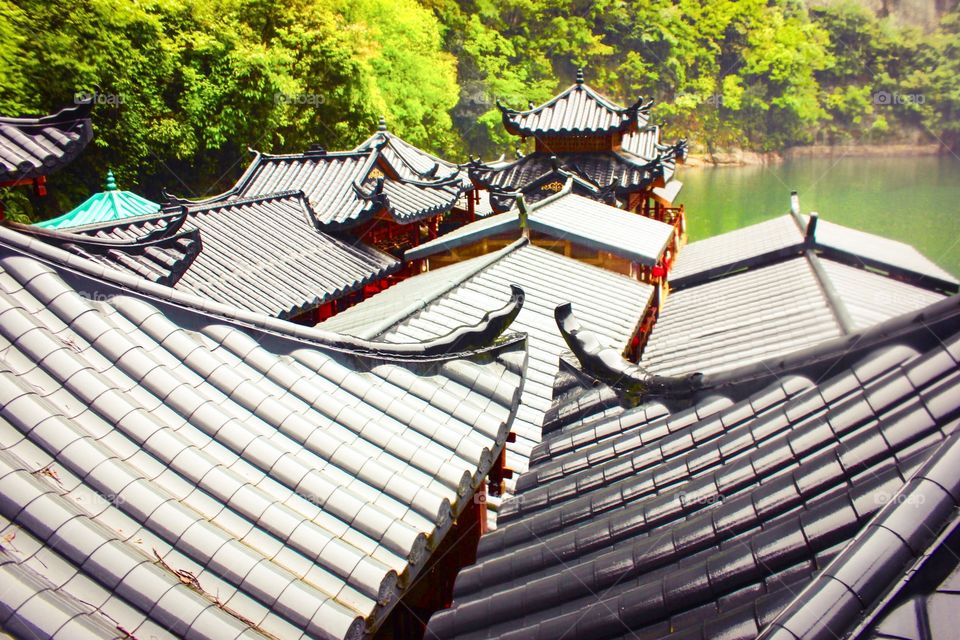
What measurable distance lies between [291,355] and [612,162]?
57.1ft

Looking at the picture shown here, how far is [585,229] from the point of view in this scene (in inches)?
523

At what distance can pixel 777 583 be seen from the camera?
8.38ft

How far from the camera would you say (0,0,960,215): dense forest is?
23.6 metres

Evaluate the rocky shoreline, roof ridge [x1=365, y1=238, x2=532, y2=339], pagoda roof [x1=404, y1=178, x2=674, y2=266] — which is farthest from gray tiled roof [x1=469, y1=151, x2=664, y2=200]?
the rocky shoreline

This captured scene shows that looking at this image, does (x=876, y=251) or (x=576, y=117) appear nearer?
(x=876, y=251)

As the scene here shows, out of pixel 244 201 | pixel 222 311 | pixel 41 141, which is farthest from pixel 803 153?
pixel 222 311

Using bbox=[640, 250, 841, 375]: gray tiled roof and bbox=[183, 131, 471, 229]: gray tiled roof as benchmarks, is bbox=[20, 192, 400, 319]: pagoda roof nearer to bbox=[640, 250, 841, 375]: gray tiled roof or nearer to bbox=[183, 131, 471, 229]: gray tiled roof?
bbox=[183, 131, 471, 229]: gray tiled roof

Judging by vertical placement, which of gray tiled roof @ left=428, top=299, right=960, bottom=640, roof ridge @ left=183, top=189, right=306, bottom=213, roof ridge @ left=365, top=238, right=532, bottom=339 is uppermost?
roof ridge @ left=183, top=189, right=306, bottom=213

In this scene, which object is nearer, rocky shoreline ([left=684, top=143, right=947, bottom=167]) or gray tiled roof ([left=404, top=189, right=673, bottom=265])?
gray tiled roof ([left=404, top=189, right=673, bottom=265])

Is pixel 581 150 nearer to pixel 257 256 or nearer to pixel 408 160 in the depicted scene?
pixel 408 160

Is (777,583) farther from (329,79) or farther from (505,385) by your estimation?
(329,79)

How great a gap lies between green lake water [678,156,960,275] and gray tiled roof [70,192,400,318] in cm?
2420

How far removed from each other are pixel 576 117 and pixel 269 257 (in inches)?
419

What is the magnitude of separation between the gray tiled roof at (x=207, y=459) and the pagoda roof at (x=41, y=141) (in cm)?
348
